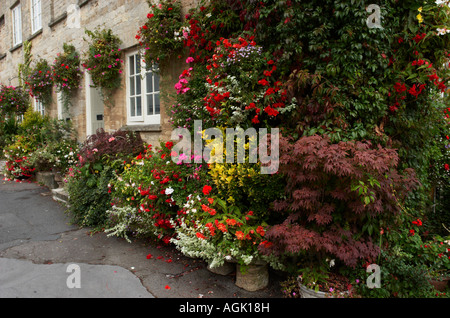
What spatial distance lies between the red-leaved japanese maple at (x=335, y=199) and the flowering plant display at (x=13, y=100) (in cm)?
1240

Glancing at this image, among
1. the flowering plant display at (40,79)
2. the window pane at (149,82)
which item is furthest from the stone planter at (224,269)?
the flowering plant display at (40,79)

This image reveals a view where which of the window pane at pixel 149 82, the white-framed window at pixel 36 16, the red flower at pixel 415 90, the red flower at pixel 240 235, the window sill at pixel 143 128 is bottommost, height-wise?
the red flower at pixel 240 235

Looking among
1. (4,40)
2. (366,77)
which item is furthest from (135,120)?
(4,40)

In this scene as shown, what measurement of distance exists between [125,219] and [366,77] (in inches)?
143

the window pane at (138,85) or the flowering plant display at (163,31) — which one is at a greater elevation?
the flowering plant display at (163,31)

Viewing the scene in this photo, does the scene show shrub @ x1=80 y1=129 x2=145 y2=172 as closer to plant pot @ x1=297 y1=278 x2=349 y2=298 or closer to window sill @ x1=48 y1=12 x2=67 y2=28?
plant pot @ x1=297 y1=278 x2=349 y2=298

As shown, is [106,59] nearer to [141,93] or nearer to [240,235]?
[141,93]

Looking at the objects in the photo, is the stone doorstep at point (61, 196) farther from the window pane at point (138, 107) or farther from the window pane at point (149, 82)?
the window pane at point (149, 82)

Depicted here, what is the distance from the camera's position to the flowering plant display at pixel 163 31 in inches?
233

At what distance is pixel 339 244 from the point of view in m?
3.06

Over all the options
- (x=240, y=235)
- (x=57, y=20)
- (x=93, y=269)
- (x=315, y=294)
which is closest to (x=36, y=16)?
(x=57, y=20)

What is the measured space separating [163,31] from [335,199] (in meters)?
4.43

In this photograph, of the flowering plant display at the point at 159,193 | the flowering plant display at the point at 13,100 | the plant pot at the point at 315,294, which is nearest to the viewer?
the plant pot at the point at 315,294

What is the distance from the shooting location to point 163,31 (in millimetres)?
5977
